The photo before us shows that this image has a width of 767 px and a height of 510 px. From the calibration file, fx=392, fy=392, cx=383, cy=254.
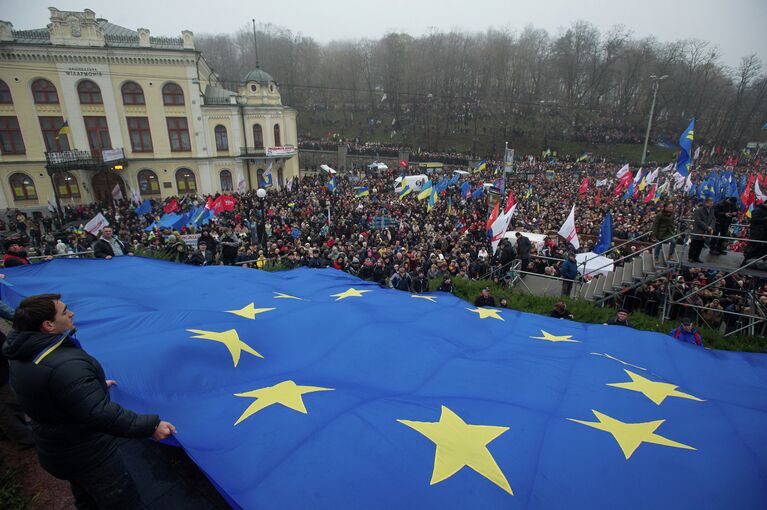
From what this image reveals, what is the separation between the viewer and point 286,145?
1527 inches

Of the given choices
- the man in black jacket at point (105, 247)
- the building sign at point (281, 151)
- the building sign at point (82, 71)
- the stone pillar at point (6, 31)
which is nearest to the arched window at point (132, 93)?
the building sign at point (82, 71)

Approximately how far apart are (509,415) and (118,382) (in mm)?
3686

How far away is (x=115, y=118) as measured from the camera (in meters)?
31.2

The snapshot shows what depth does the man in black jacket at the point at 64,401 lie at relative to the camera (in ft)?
7.97

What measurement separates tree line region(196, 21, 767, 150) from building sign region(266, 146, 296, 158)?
33739 mm

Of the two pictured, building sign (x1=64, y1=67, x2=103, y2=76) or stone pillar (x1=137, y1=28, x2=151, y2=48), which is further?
stone pillar (x1=137, y1=28, x2=151, y2=48)

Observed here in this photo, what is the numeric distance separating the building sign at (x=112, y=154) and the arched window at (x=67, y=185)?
355cm

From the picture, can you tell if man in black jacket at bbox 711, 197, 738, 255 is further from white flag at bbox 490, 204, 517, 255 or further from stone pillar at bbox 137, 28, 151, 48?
stone pillar at bbox 137, 28, 151, 48

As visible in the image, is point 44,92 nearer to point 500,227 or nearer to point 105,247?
point 105,247

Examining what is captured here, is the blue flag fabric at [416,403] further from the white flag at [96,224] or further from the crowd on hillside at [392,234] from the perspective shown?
the white flag at [96,224]

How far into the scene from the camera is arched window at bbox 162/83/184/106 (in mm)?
32375

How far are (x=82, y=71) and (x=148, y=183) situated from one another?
29.8 feet

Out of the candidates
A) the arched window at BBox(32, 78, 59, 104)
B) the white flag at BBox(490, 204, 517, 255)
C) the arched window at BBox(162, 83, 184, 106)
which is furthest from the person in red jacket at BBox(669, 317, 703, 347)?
the arched window at BBox(32, 78, 59, 104)

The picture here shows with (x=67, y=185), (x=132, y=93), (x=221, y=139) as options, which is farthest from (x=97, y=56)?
(x=67, y=185)
